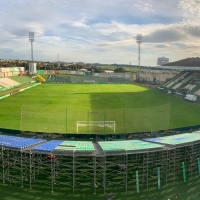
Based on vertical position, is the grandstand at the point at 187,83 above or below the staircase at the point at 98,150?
above

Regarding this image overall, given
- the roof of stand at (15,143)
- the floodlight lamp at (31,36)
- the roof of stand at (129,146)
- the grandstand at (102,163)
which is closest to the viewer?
the grandstand at (102,163)

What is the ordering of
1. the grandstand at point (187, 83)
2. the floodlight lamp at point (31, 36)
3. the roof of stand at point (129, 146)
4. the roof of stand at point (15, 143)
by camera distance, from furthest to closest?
the floodlight lamp at point (31, 36), the grandstand at point (187, 83), the roof of stand at point (15, 143), the roof of stand at point (129, 146)

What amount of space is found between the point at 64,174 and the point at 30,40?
78.3 m

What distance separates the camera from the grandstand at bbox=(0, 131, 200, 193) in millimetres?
9703

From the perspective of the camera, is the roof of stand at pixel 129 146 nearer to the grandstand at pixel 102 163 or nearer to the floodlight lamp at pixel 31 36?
the grandstand at pixel 102 163

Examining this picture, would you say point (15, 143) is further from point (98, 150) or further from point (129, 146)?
point (129, 146)

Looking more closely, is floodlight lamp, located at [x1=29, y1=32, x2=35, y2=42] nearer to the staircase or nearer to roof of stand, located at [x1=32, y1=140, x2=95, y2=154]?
roof of stand, located at [x1=32, y1=140, x2=95, y2=154]

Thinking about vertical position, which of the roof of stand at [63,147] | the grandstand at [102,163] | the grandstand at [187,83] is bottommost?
the grandstand at [102,163]

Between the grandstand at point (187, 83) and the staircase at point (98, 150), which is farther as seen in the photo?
the grandstand at point (187, 83)

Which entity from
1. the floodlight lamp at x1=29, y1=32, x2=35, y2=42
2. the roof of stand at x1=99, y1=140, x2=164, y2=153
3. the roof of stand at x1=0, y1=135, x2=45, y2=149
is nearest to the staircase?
the roof of stand at x1=99, y1=140, x2=164, y2=153

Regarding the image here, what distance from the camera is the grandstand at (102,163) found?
31.8 ft

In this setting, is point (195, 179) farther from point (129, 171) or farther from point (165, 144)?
point (129, 171)

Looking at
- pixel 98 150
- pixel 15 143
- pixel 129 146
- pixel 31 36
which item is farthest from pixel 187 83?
pixel 31 36

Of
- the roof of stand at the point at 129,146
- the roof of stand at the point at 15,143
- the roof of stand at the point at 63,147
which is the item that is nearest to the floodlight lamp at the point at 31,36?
the roof of stand at the point at 15,143
